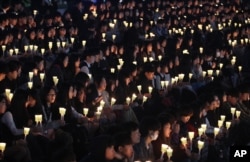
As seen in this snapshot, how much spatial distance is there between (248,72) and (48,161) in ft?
35.6

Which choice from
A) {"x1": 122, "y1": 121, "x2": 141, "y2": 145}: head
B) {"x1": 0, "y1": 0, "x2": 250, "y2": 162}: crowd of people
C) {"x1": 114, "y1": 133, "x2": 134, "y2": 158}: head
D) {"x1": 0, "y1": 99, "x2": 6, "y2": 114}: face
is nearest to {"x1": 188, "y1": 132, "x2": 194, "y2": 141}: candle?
{"x1": 0, "y1": 0, "x2": 250, "y2": 162}: crowd of people

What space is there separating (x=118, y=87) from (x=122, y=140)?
14.1ft

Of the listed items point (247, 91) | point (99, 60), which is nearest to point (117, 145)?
point (247, 91)

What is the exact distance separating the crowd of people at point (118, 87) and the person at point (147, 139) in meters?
0.02

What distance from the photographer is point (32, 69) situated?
11734 millimetres

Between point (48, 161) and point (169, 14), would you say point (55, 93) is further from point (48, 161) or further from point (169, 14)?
point (169, 14)

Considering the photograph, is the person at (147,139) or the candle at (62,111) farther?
the candle at (62,111)

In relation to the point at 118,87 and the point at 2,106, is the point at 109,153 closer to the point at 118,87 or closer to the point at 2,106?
the point at 2,106

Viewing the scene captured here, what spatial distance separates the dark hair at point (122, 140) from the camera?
773 centimetres

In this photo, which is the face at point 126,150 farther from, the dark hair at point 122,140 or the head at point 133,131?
the head at point 133,131

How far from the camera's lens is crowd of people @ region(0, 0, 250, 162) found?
8.45 metres

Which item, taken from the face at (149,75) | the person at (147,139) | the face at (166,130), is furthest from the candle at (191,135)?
the face at (149,75)

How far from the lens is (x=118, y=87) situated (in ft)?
39.4

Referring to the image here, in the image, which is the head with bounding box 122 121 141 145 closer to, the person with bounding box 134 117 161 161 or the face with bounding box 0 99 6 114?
the person with bounding box 134 117 161 161
